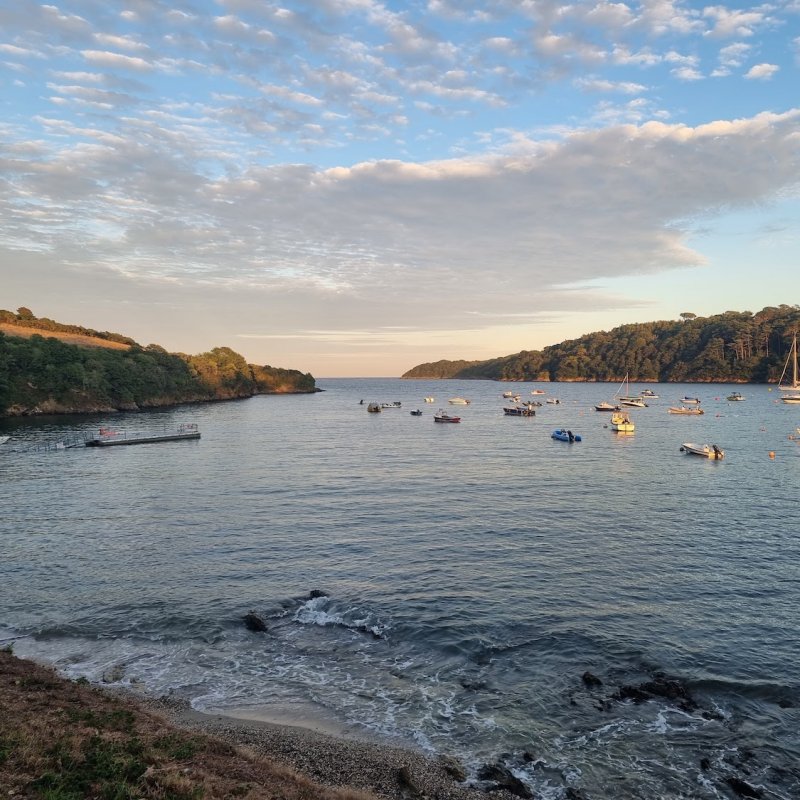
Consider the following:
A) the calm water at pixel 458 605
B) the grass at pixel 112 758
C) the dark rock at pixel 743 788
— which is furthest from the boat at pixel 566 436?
the grass at pixel 112 758

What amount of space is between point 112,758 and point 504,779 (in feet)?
→ 35.9

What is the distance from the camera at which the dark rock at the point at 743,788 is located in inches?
663

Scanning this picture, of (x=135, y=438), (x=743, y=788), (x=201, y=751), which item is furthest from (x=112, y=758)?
(x=135, y=438)

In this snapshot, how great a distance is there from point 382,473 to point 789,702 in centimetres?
5190

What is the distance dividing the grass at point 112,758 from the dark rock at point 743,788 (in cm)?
1089

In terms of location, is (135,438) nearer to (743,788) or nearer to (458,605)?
(458,605)

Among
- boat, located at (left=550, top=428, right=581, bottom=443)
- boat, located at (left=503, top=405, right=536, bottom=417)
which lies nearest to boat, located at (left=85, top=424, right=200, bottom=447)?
boat, located at (left=550, top=428, right=581, bottom=443)

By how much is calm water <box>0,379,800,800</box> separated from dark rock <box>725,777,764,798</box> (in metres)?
0.31

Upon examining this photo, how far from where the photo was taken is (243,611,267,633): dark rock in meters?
28.1

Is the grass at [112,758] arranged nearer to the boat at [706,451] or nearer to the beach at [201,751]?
the beach at [201,751]

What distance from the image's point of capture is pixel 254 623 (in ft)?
92.7

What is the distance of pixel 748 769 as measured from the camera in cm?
1797

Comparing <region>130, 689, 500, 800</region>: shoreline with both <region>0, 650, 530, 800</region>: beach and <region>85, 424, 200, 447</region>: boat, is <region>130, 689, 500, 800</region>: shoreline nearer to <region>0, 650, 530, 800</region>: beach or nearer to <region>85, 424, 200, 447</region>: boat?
<region>0, 650, 530, 800</region>: beach

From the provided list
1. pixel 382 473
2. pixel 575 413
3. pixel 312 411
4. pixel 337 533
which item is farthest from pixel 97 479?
pixel 575 413
